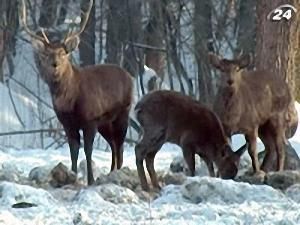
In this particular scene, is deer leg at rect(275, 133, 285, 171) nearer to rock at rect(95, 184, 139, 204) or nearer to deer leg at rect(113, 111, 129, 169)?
deer leg at rect(113, 111, 129, 169)

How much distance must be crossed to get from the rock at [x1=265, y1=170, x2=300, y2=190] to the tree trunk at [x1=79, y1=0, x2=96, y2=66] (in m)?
14.9

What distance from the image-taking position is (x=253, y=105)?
15.0 m

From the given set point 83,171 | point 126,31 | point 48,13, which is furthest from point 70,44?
point 48,13

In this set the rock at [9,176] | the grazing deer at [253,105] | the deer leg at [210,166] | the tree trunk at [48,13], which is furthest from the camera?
the tree trunk at [48,13]

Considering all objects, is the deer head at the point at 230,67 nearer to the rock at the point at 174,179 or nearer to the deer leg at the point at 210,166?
the deer leg at the point at 210,166

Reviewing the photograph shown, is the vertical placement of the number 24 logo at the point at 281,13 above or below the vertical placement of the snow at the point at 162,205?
above

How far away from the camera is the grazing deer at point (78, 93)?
46.9 ft

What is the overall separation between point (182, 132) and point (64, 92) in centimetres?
177

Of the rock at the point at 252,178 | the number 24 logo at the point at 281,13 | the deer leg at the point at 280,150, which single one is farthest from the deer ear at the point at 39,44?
the number 24 logo at the point at 281,13

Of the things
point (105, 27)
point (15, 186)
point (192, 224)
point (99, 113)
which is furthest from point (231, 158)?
point (105, 27)

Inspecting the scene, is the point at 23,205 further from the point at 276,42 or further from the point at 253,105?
the point at 276,42

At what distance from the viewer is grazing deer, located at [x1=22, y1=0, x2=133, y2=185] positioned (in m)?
14.3

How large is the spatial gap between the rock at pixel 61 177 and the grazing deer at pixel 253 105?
91.0 inches

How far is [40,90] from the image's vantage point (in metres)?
29.5
